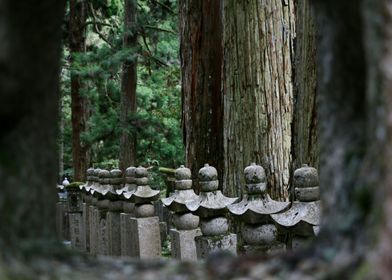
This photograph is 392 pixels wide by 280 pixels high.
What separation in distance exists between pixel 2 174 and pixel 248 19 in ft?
23.9

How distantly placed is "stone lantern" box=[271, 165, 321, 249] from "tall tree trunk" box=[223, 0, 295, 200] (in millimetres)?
3204

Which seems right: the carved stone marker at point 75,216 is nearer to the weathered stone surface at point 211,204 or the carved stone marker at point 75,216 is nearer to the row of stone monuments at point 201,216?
the row of stone monuments at point 201,216

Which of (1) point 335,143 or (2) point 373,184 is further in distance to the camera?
(1) point 335,143

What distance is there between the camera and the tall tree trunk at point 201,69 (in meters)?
10.9

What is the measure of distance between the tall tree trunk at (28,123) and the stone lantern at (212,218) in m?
4.03

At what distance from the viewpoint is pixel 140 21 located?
18656 mm

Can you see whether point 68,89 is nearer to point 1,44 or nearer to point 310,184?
point 310,184

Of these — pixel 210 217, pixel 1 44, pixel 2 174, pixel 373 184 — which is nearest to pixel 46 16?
pixel 1 44

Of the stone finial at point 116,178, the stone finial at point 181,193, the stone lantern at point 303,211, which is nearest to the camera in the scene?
the stone lantern at point 303,211

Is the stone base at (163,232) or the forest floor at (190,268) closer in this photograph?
the forest floor at (190,268)

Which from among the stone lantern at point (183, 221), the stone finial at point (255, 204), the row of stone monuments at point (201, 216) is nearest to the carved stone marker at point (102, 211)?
the row of stone monuments at point (201, 216)

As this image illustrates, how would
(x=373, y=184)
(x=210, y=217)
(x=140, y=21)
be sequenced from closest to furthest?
Answer: (x=373, y=184) → (x=210, y=217) → (x=140, y=21)

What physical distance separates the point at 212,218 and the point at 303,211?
4.56ft

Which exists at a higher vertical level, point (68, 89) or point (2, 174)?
point (68, 89)
